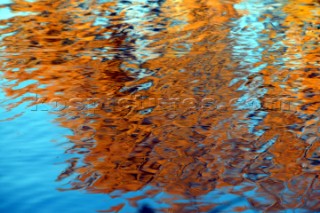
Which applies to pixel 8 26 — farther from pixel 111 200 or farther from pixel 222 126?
pixel 111 200

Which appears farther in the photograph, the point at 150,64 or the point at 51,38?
the point at 51,38

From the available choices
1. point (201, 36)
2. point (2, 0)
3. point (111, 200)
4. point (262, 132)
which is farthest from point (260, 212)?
point (2, 0)

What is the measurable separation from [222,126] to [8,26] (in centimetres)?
405

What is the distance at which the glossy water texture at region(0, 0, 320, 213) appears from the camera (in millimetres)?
3068

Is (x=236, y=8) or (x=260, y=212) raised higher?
(x=260, y=212)

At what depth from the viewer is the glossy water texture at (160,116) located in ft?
10.1

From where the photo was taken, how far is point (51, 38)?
6.44 meters

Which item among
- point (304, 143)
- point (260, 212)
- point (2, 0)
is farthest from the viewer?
point (2, 0)

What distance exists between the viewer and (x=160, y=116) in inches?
163

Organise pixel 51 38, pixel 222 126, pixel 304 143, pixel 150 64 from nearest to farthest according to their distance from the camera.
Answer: pixel 304 143
pixel 222 126
pixel 150 64
pixel 51 38

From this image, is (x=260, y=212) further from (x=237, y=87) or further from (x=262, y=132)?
(x=237, y=87)

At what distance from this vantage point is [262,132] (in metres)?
3.84

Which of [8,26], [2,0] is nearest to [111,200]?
[8,26]

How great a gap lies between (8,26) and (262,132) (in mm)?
4295
